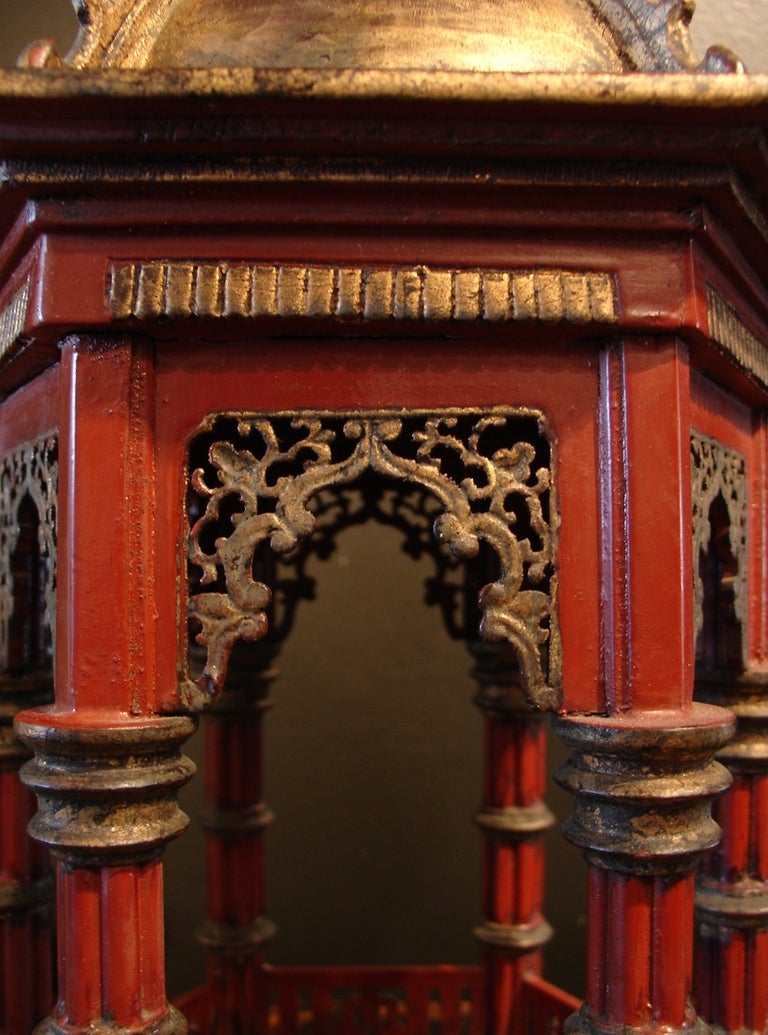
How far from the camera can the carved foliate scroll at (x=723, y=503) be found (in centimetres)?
91

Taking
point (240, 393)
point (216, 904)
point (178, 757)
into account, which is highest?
point (240, 393)

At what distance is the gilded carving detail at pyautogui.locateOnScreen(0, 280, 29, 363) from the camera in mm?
846

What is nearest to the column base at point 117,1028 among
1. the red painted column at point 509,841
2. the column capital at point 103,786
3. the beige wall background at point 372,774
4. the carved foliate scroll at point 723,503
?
the column capital at point 103,786

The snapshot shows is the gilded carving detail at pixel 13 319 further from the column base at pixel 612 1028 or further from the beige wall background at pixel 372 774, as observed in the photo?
the beige wall background at pixel 372 774

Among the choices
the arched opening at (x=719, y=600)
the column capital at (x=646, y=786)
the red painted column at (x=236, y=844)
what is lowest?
the red painted column at (x=236, y=844)

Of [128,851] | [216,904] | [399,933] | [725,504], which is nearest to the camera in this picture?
[128,851]

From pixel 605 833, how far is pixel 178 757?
35 cm

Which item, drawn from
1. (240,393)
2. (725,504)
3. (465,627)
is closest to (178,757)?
(240,393)

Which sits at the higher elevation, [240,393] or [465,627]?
[240,393]

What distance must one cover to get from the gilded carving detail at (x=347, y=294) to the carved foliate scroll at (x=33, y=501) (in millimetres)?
185

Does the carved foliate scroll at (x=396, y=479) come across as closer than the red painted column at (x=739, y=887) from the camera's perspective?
Yes

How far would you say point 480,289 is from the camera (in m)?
0.80

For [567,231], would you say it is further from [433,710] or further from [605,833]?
[433,710]

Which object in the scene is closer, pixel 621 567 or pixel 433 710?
pixel 621 567
